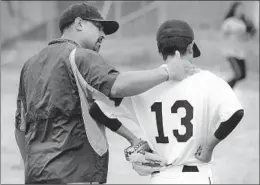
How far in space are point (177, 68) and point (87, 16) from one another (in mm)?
593

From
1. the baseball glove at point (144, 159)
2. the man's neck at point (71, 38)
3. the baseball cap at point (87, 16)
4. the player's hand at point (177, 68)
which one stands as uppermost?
the baseball cap at point (87, 16)

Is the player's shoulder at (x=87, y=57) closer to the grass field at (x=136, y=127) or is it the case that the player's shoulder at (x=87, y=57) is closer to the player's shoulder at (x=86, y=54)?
the player's shoulder at (x=86, y=54)

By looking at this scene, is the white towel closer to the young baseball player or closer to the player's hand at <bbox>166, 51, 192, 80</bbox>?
the young baseball player

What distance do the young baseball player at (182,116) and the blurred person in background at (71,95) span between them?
0.34 feet

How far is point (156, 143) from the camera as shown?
12.4ft

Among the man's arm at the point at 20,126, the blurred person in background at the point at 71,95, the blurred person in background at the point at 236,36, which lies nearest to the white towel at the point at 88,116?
the blurred person in background at the point at 71,95

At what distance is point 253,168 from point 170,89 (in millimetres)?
5112

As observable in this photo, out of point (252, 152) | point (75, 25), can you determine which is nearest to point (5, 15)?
point (252, 152)

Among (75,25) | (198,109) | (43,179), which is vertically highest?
(75,25)

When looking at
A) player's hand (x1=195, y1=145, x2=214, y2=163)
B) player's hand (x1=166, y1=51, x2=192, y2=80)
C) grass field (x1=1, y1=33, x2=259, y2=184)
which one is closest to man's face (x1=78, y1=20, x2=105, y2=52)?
player's hand (x1=166, y1=51, x2=192, y2=80)

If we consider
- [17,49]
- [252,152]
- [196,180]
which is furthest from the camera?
[17,49]

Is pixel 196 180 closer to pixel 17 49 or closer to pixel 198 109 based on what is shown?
pixel 198 109

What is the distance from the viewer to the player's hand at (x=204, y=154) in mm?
3678

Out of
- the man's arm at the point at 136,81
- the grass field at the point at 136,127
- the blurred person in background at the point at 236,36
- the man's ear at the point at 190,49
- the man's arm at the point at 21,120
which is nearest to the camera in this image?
the man's arm at the point at 136,81
